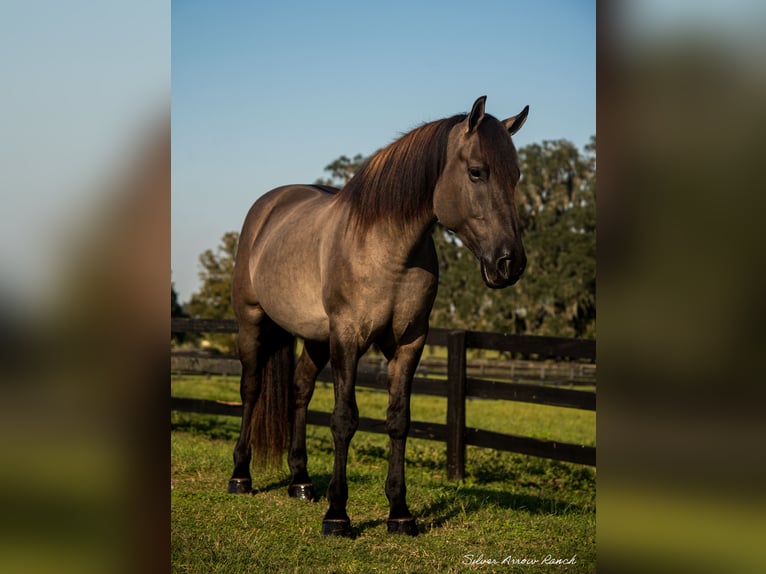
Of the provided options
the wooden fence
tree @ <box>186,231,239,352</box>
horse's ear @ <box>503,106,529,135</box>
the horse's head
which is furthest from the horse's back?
tree @ <box>186,231,239,352</box>

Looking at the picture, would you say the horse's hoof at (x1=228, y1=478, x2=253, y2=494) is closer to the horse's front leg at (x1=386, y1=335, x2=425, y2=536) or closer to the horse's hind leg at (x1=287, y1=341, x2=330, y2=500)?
the horse's hind leg at (x1=287, y1=341, x2=330, y2=500)

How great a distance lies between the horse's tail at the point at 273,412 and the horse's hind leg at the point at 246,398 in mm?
72

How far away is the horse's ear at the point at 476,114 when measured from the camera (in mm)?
3717

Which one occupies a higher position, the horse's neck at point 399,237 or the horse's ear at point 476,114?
the horse's ear at point 476,114

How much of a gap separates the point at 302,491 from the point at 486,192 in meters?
2.78

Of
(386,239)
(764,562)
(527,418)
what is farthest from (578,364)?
(764,562)

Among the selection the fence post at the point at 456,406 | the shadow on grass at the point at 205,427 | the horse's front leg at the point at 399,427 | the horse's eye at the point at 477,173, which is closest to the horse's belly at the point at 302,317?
the horse's front leg at the point at 399,427

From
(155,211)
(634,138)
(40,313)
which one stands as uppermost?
(634,138)

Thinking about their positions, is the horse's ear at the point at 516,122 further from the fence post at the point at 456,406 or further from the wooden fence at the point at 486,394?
the fence post at the point at 456,406

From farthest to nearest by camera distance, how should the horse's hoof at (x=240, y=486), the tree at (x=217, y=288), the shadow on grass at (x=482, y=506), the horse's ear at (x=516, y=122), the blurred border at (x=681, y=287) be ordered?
the tree at (x=217, y=288)
the horse's hoof at (x=240, y=486)
the shadow on grass at (x=482, y=506)
the horse's ear at (x=516, y=122)
the blurred border at (x=681, y=287)

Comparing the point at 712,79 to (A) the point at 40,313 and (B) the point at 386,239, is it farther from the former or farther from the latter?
(B) the point at 386,239

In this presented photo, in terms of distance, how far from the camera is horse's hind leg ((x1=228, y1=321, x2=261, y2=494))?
18.4 feet

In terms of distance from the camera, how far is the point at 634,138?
1.59m

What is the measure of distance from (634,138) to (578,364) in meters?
24.8
